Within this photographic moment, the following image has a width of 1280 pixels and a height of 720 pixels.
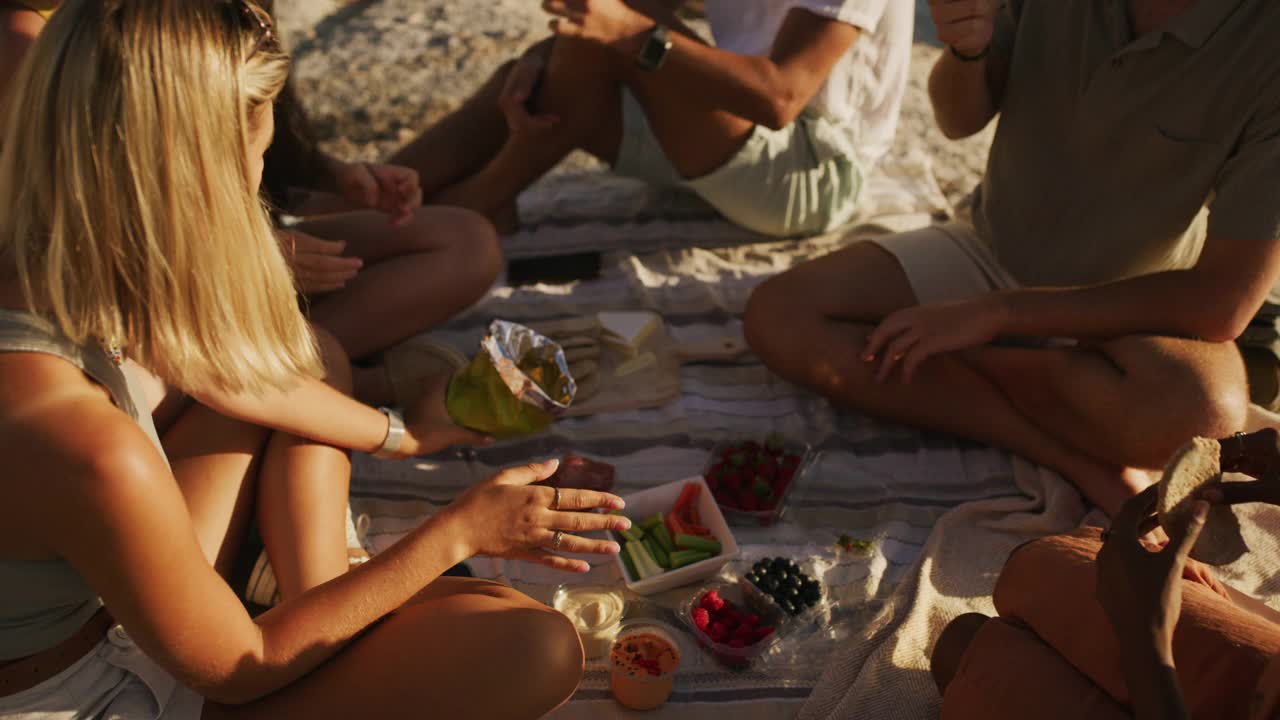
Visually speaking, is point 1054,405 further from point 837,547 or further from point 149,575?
point 149,575

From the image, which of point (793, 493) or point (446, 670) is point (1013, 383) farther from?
point (446, 670)

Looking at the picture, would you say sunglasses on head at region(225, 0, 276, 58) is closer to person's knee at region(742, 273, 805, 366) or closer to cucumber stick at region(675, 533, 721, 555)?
cucumber stick at region(675, 533, 721, 555)

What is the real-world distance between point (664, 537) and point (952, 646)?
625 mm

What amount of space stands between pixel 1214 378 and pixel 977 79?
891 millimetres

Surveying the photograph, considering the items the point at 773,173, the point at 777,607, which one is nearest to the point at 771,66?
the point at 773,173

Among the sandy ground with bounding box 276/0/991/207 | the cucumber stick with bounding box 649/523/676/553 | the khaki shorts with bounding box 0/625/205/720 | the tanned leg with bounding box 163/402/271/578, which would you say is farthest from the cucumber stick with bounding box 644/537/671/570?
the sandy ground with bounding box 276/0/991/207

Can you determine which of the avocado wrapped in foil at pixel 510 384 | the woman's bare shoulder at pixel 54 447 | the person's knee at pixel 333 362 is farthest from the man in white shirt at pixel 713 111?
the woman's bare shoulder at pixel 54 447

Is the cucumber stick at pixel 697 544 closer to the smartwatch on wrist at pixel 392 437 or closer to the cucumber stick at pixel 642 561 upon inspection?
the cucumber stick at pixel 642 561

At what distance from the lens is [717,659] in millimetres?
1975

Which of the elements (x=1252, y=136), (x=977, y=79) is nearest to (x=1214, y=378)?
(x=1252, y=136)

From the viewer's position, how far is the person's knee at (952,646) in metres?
1.79

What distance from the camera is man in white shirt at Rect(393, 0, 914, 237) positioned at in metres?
2.75

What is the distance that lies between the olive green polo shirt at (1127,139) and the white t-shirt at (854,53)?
561mm

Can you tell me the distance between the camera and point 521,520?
1606 millimetres
